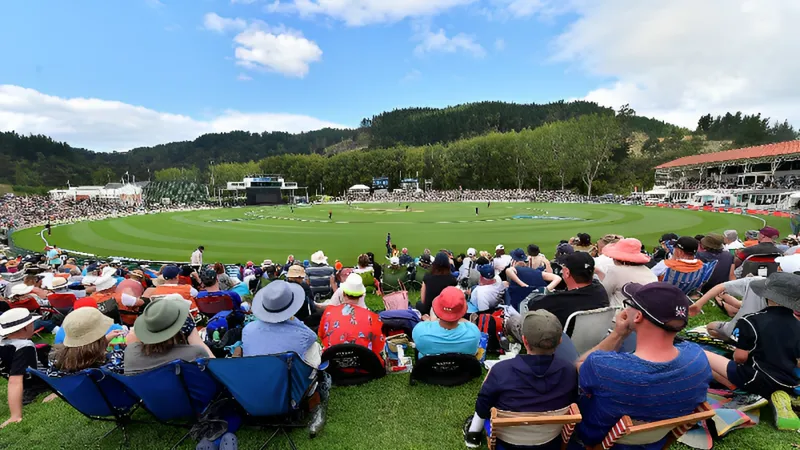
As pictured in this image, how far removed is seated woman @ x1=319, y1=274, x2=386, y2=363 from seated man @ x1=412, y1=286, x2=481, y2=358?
636mm

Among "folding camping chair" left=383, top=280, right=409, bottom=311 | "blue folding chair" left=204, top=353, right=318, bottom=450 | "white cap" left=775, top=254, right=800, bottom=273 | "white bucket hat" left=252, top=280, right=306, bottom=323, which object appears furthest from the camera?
"folding camping chair" left=383, top=280, right=409, bottom=311

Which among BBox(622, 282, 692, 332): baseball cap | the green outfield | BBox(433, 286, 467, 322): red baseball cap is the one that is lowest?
the green outfield

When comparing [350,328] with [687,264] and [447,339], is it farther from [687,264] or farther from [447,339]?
[687,264]

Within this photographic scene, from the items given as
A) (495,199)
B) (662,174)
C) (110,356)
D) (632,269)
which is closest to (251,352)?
(110,356)

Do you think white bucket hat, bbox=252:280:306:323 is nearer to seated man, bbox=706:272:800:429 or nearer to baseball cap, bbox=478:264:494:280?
seated man, bbox=706:272:800:429

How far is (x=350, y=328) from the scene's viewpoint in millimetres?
5012

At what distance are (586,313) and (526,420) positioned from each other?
1751 mm

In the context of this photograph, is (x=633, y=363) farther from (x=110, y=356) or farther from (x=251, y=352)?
(x=110, y=356)

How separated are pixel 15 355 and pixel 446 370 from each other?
5.40 meters

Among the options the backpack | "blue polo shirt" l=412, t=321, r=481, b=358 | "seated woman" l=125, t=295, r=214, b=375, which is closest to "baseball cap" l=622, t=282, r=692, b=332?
"blue polo shirt" l=412, t=321, r=481, b=358

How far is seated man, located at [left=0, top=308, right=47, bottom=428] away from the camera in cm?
465

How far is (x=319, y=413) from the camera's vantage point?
4.44 metres

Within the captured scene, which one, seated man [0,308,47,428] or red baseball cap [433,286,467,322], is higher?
red baseball cap [433,286,467,322]

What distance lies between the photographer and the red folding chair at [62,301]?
782 cm
